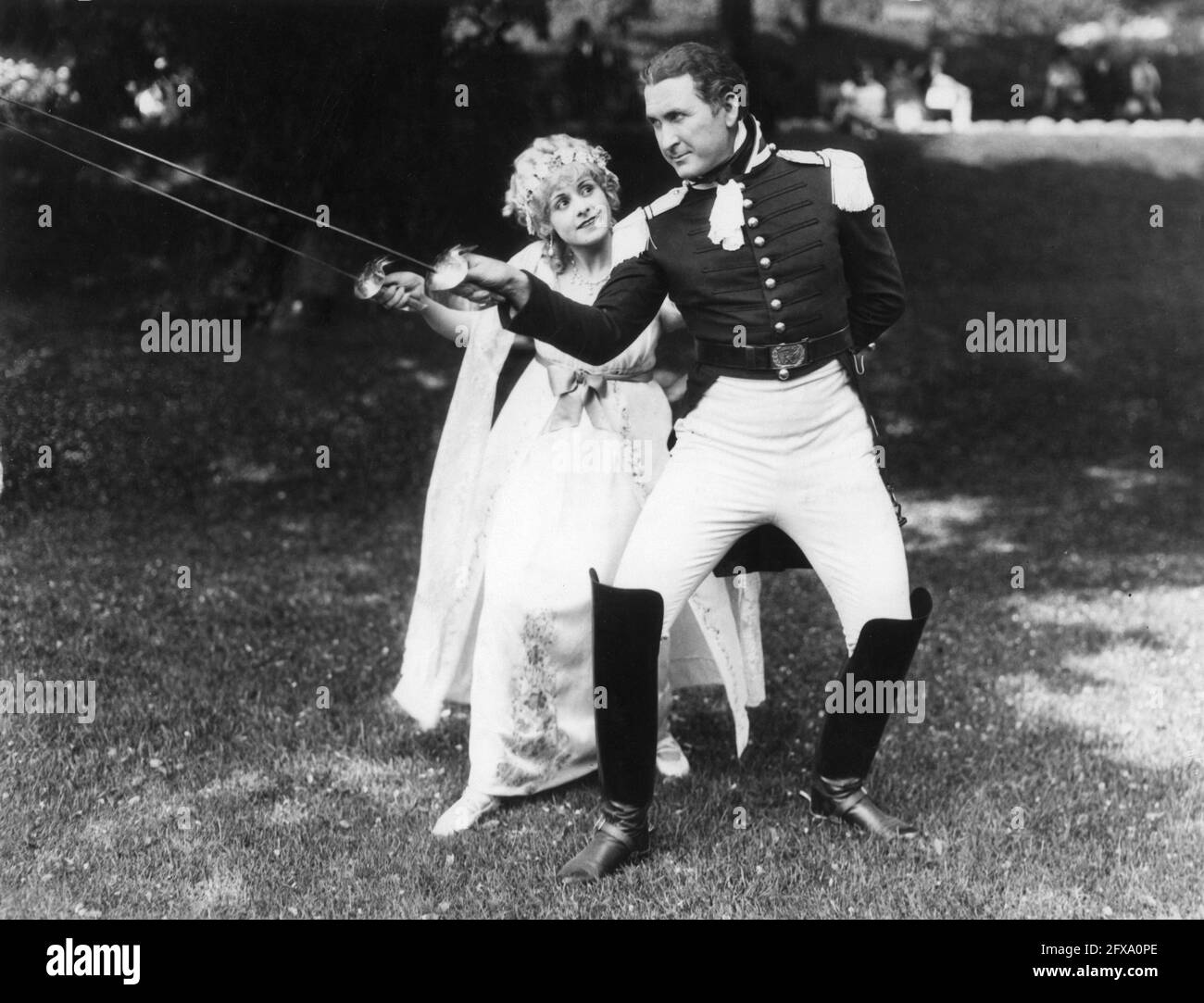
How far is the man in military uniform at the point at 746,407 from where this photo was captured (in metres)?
3.68

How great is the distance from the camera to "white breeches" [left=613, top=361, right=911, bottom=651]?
3.73 m

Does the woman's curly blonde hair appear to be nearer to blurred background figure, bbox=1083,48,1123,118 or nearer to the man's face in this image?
the man's face

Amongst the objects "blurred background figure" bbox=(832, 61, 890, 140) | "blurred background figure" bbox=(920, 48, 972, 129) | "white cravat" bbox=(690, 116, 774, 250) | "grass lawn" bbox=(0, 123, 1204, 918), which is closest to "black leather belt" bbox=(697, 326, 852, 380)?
"white cravat" bbox=(690, 116, 774, 250)

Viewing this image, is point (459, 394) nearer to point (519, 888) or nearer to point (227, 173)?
point (519, 888)

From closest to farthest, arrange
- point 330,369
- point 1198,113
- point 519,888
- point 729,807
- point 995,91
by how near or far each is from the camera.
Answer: point 519,888 → point 729,807 → point 330,369 → point 995,91 → point 1198,113

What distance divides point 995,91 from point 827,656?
824cm

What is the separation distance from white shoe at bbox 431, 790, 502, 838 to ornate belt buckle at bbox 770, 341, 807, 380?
1.59 m

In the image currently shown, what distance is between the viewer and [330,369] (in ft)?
31.3

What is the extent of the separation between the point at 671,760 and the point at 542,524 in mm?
997

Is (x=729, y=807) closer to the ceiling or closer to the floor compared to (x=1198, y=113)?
closer to the floor

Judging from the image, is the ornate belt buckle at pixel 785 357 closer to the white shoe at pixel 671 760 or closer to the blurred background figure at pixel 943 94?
the white shoe at pixel 671 760

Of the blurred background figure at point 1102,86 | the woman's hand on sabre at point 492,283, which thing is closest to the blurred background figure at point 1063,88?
the blurred background figure at point 1102,86

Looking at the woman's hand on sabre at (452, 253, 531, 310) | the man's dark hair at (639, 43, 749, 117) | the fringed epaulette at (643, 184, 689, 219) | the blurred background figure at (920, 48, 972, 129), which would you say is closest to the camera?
the woman's hand on sabre at (452, 253, 531, 310)
